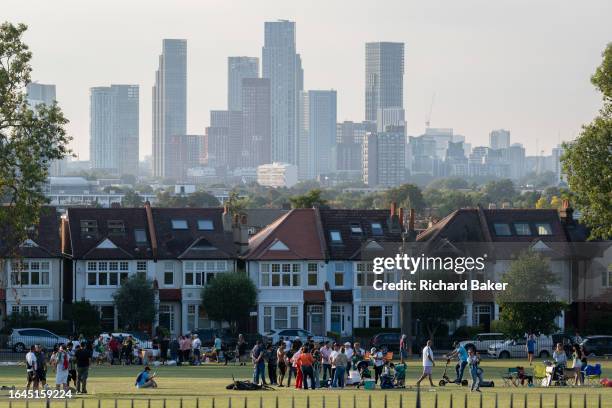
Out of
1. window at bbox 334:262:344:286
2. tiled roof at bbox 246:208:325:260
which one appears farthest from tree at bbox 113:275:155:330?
window at bbox 334:262:344:286

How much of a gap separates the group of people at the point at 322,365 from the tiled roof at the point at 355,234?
33209 mm

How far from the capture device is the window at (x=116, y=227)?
88688 mm

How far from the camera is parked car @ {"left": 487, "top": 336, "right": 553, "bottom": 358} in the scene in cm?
7441

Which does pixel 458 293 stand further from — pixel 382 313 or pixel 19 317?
pixel 19 317

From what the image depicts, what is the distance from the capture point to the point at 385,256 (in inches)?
3484

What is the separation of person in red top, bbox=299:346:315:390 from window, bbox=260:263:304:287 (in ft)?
127

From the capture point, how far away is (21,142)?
232ft

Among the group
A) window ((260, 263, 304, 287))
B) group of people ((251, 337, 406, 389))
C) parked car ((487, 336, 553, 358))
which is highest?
window ((260, 263, 304, 287))

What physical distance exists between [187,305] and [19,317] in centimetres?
950

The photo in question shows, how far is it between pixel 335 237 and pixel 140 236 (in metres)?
11.0

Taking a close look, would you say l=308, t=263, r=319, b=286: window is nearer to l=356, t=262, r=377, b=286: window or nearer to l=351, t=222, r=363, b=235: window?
l=356, t=262, r=377, b=286: window

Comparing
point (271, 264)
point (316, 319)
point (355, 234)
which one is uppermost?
point (355, 234)

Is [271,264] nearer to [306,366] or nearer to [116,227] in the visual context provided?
[116,227]

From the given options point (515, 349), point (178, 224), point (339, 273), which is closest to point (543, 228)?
point (339, 273)
